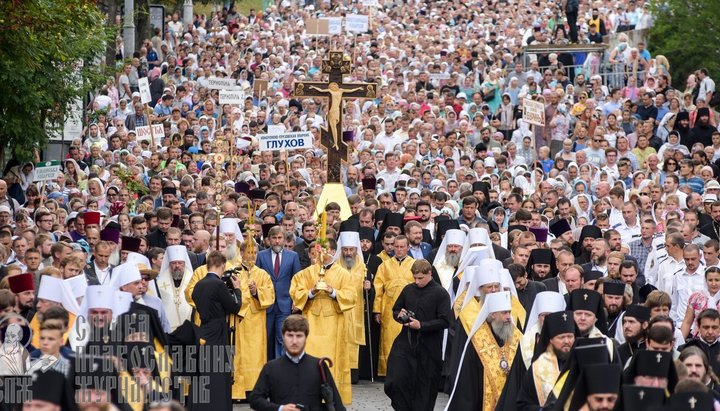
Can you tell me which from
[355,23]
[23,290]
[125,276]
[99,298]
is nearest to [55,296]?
[125,276]

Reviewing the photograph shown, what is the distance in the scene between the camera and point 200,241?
18.0 m

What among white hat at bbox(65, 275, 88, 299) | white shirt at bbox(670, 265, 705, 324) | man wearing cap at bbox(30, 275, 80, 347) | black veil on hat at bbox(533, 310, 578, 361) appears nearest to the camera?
black veil on hat at bbox(533, 310, 578, 361)

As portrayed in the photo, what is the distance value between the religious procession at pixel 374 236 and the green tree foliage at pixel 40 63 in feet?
2.34

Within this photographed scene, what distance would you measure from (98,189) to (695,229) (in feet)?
28.0

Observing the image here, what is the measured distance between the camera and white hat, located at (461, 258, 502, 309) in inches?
566

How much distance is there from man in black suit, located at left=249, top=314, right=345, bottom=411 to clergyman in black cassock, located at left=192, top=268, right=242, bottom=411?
3487 millimetres

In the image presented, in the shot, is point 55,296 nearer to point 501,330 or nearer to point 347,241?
point 501,330

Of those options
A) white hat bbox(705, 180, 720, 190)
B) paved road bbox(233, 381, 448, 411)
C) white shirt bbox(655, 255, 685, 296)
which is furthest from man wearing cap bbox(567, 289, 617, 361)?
white hat bbox(705, 180, 720, 190)

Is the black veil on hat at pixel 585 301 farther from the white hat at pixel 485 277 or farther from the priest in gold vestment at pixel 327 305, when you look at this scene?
the priest in gold vestment at pixel 327 305

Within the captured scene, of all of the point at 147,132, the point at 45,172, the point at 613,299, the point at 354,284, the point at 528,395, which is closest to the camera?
the point at 528,395

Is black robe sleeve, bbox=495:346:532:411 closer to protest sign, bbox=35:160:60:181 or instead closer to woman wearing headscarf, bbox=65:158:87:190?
protest sign, bbox=35:160:60:181

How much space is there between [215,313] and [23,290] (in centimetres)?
194

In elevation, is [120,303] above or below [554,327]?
above

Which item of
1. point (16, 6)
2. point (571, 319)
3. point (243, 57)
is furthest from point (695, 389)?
point (243, 57)
